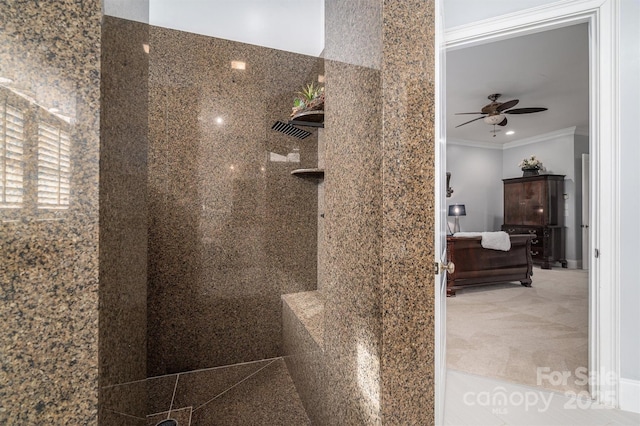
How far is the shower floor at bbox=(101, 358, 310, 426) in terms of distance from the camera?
1.63m

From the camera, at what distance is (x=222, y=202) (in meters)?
2.19

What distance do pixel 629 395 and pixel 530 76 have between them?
13.1 ft

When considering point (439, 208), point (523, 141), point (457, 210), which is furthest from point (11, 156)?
point (523, 141)

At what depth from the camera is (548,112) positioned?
17.6ft

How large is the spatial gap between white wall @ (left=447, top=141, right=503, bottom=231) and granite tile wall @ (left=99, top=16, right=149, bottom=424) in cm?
736

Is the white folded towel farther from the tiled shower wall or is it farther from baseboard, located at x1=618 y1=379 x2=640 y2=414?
the tiled shower wall

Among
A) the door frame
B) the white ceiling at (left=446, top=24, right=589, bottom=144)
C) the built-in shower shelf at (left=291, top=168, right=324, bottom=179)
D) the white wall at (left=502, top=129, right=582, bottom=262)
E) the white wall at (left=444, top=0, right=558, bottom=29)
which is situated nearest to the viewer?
the door frame

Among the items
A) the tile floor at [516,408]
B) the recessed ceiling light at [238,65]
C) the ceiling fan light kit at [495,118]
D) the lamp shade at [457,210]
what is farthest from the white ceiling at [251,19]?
the lamp shade at [457,210]

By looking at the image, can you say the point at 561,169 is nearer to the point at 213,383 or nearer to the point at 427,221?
the point at 427,221

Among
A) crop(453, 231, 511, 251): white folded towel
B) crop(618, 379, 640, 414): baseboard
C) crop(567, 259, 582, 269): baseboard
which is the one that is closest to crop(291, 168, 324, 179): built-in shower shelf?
crop(618, 379, 640, 414): baseboard

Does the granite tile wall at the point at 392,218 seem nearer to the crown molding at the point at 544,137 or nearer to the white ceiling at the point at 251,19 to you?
the white ceiling at the point at 251,19

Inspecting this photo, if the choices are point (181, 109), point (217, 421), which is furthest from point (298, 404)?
point (181, 109)

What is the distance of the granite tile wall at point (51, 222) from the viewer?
1.92ft

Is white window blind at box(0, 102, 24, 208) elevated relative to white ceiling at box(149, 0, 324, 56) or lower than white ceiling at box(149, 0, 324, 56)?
lower
